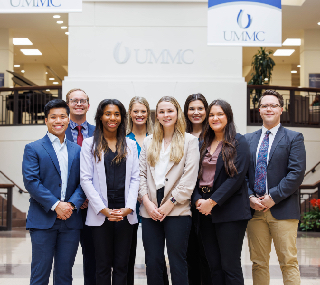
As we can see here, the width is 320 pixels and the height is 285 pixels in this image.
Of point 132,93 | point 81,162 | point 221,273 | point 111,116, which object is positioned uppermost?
point 132,93

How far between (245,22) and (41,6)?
2.55m

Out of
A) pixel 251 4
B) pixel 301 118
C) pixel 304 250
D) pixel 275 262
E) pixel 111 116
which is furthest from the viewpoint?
Result: pixel 301 118

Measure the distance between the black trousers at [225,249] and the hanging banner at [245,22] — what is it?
260cm

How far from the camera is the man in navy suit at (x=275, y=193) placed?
10.1 feet

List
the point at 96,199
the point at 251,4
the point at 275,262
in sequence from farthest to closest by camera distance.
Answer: the point at 275,262 → the point at 251,4 → the point at 96,199

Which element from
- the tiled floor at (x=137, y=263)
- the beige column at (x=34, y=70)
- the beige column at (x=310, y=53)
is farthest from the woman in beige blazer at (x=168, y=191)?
the beige column at (x=34, y=70)

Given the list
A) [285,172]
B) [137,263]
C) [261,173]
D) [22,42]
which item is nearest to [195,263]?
[261,173]

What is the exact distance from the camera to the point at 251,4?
15.0ft

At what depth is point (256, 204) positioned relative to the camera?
123 inches

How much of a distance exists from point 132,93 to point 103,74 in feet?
2.88

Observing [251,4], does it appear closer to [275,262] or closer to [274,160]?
[274,160]

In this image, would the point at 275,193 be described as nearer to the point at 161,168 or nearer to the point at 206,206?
the point at 206,206

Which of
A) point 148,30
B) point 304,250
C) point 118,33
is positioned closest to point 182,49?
point 148,30

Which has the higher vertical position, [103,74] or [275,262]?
[103,74]
